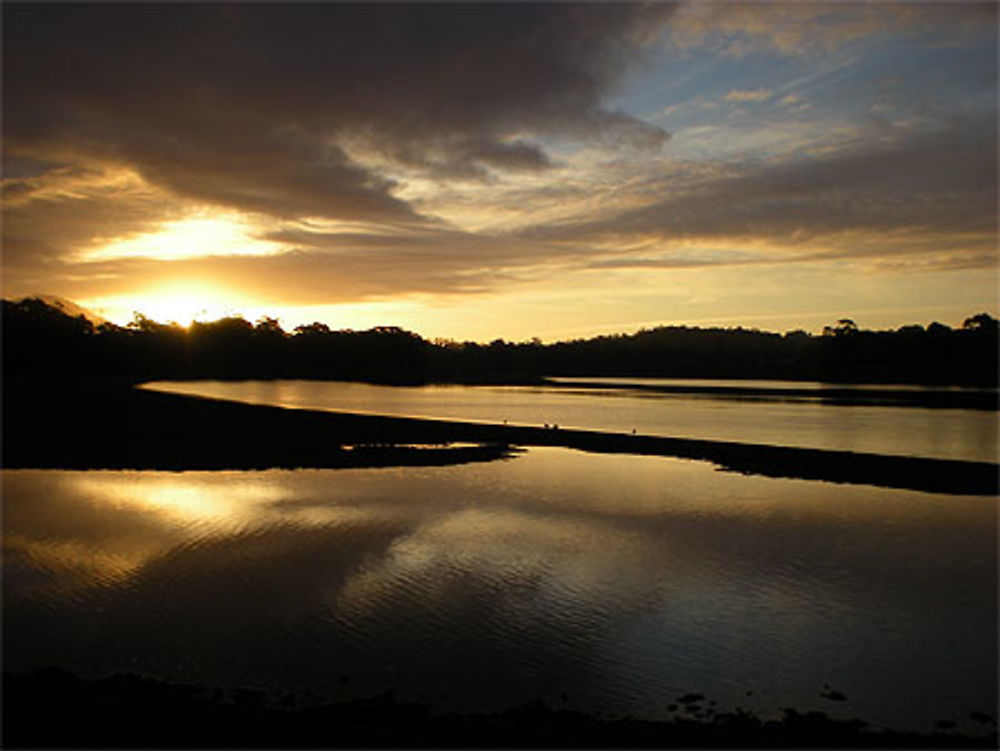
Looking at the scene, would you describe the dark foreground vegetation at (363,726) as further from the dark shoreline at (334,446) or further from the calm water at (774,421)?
the calm water at (774,421)

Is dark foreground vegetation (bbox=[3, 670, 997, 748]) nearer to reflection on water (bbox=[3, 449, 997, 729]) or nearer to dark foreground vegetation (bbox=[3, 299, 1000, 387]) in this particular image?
reflection on water (bbox=[3, 449, 997, 729])

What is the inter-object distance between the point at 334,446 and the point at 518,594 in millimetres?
25603

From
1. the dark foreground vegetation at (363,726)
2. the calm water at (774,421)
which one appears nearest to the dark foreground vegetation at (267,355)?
the calm water at (774,421)

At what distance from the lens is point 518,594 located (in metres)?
14.8

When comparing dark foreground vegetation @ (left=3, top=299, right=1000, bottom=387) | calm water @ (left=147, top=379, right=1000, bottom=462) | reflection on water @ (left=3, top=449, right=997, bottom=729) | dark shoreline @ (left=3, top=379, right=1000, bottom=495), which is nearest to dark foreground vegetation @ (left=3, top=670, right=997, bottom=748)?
reflection on water @ (left=3, top=449, right=997, bottom=729)

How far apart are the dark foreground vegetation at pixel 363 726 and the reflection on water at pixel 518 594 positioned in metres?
0.70

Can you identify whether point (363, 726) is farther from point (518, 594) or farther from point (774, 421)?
point (774, 421)

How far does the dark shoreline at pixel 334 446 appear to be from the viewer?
104 ft

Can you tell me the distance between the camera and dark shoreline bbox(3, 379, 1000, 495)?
3161 cm

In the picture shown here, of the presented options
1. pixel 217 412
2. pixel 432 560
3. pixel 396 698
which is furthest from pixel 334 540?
pixel 217 412

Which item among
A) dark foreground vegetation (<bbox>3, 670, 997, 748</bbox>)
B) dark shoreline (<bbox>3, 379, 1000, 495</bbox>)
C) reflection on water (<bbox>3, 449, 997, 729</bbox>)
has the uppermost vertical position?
dark shoreline (<bbox>3, 379, 1000, 495</bbox>)

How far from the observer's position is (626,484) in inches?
1141

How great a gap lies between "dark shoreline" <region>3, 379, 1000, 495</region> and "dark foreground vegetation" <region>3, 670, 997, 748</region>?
899 inches

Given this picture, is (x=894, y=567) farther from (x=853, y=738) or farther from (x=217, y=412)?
(x=217, y=412)
